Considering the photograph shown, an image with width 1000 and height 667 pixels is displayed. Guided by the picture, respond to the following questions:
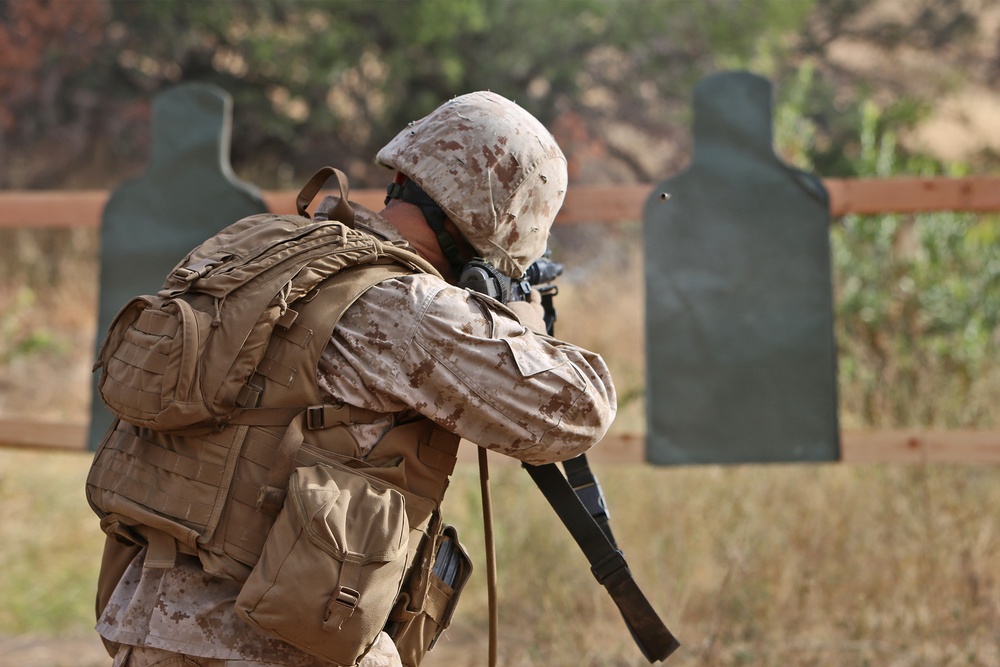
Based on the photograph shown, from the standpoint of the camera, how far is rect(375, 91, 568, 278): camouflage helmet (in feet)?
7.04

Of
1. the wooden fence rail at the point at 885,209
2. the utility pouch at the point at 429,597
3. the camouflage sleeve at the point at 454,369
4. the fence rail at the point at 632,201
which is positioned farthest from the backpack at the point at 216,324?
the wooden fence rail at the point at 885,209

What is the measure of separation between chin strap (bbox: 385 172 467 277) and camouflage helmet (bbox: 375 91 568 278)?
0.03 metres

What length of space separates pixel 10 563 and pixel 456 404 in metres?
3.80

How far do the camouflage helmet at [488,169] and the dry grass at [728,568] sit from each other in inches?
76.6

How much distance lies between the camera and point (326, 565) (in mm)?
1824

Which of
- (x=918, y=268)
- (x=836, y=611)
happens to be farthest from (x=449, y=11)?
(x=836, y=611)

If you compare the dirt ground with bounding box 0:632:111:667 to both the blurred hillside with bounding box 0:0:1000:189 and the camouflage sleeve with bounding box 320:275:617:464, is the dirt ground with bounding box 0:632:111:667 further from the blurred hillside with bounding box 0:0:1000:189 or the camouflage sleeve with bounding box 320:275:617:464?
the blurred hillside with bounding box 0:0:1000:189

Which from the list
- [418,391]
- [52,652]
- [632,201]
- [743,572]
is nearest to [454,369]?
[418,391]

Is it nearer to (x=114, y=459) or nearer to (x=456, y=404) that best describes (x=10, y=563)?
(x=114, y=459)

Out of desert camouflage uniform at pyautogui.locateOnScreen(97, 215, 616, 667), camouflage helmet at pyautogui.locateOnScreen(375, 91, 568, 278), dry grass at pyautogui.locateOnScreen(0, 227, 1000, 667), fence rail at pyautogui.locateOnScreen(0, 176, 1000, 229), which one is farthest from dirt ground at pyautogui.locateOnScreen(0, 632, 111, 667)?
camouflage helmet at pyautogui.locateOnScreen(375, 91, 568, 278)

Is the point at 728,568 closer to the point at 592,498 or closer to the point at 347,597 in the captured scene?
the point at 592,498

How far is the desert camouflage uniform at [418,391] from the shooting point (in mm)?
1902

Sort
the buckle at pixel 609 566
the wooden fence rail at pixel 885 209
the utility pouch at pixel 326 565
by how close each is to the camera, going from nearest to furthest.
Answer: the utility pouch at pixel 326 565 → the buckle at pixel 609 566 → the wooden fence rail at pixel 885 209

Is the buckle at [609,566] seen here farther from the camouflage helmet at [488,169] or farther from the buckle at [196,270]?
the buckle at [196,270]
